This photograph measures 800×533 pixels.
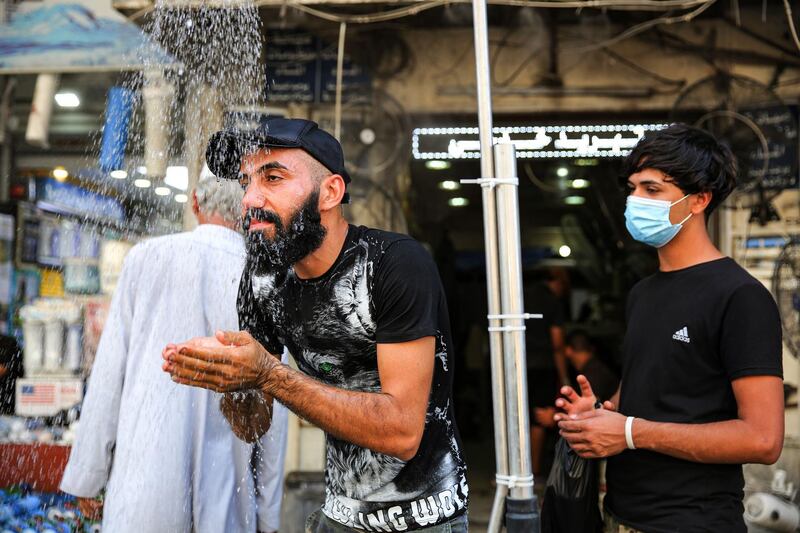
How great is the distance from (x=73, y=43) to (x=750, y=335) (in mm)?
5947

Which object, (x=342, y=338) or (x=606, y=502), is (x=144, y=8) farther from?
(x=606, y=502)

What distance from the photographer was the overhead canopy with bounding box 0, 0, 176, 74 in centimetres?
639

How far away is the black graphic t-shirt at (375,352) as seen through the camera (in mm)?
2188

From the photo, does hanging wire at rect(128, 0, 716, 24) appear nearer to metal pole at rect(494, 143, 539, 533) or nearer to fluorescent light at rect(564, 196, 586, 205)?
fluorescent light at rect(564, 196, 586, 205)

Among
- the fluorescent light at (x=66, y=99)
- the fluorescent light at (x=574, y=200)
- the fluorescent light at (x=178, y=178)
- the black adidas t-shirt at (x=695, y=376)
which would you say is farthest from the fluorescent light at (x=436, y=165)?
the black adidas t-shirt at (x=695, y=376)

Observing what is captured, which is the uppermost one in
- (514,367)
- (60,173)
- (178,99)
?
(178,99)

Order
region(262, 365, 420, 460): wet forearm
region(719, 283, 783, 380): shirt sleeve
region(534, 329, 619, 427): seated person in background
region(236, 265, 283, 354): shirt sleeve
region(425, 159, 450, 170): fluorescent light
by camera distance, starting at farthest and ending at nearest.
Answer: region(534, 329, 619, 427): seated person in background < region(425, 159, 450, 170): fluorescent light < region(236, 265, 283, 354): shirt sleeve < region(719, 283, 783, 380): shirt sleeve < region(262, 365, 420, 460): wet forearm

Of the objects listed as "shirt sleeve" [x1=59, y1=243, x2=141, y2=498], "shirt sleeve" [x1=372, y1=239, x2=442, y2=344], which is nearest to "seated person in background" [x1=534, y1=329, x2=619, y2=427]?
"shirt sleeve" [x1=59, y1=243, x2=141, y2=498]

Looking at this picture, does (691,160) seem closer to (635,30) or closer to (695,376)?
(695,376)

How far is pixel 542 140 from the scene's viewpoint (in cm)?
662

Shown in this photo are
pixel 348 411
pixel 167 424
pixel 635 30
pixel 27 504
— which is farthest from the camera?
pixel 635 30

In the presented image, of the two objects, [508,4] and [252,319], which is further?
[508,4]

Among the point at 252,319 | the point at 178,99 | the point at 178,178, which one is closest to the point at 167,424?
the point at 252,319

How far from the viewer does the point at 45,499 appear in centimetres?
479
